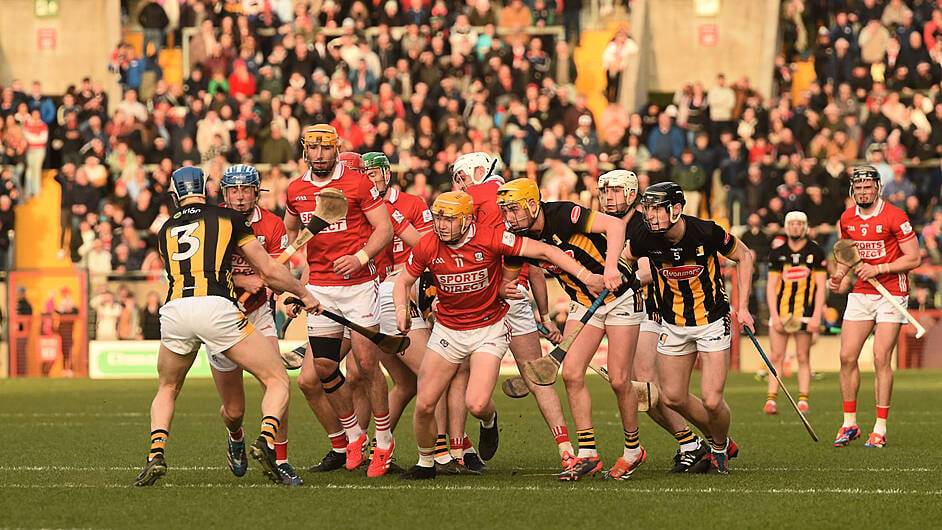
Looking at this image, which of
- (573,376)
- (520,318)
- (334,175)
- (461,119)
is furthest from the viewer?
(461,119)

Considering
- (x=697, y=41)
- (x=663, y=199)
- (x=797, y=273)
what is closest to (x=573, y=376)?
(x=663, y=199)

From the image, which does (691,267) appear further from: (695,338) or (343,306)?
(343,306)

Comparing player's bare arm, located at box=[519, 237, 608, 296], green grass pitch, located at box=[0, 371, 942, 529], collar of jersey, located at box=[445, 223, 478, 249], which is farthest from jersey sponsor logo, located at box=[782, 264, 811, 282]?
collar of jersey, located at box=[445, 223, 478, 249]

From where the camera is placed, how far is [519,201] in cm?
1018

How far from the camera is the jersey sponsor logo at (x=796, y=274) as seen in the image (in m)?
16.8

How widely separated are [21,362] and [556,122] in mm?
9302

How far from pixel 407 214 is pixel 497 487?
9.13 ft

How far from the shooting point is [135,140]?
2644cm

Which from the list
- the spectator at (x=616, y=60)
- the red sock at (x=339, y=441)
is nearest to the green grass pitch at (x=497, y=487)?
the red sock at (x=339, y=441)

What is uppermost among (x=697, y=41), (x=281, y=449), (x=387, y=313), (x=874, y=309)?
(x=697, y=41)

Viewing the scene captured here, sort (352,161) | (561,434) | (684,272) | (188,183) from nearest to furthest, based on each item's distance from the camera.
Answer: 1. (188,183)
2. (561,434)
3. (684,272)
4. (352,161)

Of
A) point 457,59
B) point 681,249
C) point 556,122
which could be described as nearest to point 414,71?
point 457,59

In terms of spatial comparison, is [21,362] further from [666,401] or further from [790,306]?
[666,401]

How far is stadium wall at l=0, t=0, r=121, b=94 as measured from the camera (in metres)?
31.0
